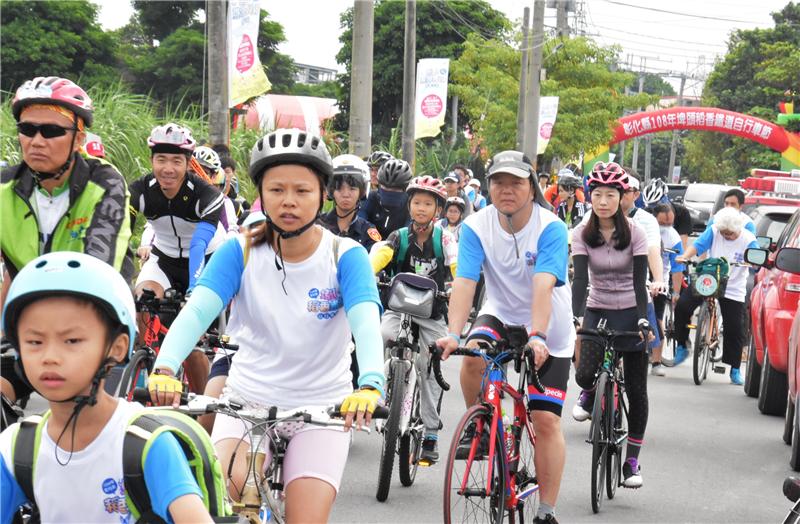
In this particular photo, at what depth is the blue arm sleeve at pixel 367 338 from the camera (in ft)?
13.0

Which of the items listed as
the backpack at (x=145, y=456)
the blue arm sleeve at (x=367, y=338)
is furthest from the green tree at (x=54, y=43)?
the backpack at (x=145, y=456)

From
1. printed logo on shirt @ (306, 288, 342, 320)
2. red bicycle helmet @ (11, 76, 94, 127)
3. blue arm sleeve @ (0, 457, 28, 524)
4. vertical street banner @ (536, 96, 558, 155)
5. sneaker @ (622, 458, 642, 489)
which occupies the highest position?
vertical street banner @ (536, 96, 558, 155)

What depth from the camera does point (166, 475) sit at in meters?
2.80

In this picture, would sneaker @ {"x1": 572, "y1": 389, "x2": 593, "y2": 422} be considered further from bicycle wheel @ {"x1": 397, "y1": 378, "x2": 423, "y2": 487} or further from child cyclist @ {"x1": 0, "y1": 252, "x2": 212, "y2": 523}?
child cyclist @ {"x1": 0, "y1": 252, "x2": 212, "y2": 523}

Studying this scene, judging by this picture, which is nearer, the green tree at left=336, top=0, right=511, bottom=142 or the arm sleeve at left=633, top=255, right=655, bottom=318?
the arm sleeve at left=633, top=255, right=655, bottom=318

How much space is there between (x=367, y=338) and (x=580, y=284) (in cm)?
411

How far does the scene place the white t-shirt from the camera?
616cm

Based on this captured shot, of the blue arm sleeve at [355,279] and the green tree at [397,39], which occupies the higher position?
the green tree at [397,39]

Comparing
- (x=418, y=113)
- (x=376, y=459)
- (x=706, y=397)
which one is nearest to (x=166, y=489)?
(x=376, y=459)

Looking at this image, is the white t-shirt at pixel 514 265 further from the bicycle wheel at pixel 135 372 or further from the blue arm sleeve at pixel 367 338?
the blue arm sleeve at pixel 367 338

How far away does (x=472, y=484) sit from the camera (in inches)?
226

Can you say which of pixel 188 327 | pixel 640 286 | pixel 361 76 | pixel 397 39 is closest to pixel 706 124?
pixel 397 39

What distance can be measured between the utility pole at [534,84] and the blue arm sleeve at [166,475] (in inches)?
1246

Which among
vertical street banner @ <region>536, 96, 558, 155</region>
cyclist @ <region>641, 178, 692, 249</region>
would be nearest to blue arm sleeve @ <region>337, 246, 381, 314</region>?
cyclist @ <region>641, 178, 692, 249</region>
